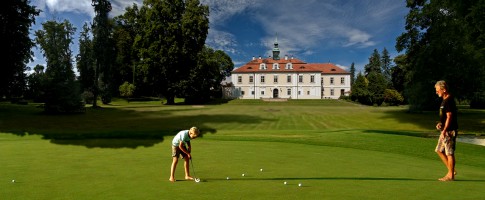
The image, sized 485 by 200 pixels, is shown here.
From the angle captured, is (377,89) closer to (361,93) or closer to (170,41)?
(361,93)

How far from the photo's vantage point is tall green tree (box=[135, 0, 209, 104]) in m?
68.8

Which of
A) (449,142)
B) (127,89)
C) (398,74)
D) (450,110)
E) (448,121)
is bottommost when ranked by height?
(449,142)

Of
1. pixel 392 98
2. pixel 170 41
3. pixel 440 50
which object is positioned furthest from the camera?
pixel 392 98

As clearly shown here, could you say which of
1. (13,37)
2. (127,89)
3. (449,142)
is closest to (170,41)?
(127,89)

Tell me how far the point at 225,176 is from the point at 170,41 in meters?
62.0

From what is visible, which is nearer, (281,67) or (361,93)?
(361,93)

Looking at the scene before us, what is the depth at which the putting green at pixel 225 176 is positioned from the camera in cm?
754

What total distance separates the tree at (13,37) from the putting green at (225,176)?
30742mm

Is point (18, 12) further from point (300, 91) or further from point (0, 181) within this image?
point (300, 91)

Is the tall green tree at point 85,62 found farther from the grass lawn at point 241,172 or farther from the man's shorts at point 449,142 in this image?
the man's shorts at point 449,142

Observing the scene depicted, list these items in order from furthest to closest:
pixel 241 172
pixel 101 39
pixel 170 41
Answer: pixel 170 41, pixel 101 39, pixel 241 172

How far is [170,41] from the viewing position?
69.1 meters

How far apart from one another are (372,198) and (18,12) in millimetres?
48058

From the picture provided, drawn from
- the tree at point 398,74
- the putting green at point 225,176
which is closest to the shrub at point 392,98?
the tree at point 398,74
